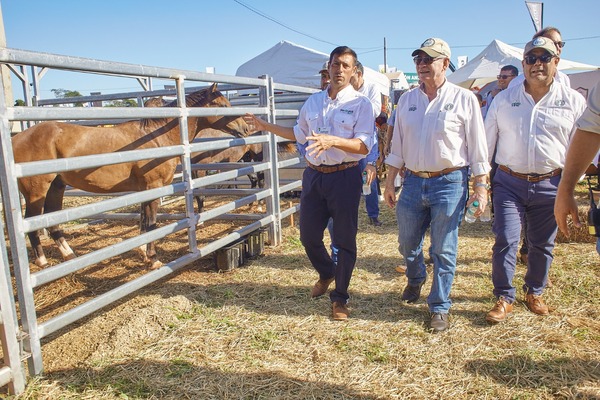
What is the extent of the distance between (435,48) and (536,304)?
2.19 meters

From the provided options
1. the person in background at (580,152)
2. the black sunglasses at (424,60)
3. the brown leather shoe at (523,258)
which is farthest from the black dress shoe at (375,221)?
the person in background at (580,152)

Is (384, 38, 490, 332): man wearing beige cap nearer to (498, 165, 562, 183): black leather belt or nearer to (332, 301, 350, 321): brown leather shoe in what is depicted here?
(498, 165, 562, 183): black leather belt

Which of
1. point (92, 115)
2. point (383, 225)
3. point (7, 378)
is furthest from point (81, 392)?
point (383, 225)

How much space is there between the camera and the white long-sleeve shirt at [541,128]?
3.34 m

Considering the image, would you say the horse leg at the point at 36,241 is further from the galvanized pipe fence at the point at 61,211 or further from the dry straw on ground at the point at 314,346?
the galvanized pipe fence at the point at 61,211

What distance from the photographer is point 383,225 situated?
22.3 feet

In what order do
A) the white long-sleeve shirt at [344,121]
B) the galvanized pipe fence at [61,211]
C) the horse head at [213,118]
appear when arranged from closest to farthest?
the galvanized pipe fence at [61,211], the white long-sleeve shirt at [344,121], the horse head at [213,118]

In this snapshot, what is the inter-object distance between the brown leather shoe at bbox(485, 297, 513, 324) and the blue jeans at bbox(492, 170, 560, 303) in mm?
55

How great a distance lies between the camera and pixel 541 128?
3.38m

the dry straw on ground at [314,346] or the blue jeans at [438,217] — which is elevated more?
Result: the blue jeans at [438,217]

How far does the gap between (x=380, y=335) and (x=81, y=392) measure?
6.60 ft

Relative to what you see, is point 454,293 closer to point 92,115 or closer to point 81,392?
point 81,392

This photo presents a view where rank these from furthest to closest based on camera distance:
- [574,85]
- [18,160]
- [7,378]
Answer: [574,85] < [18,160] < [7,378]

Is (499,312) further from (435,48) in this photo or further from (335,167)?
(435,48)
